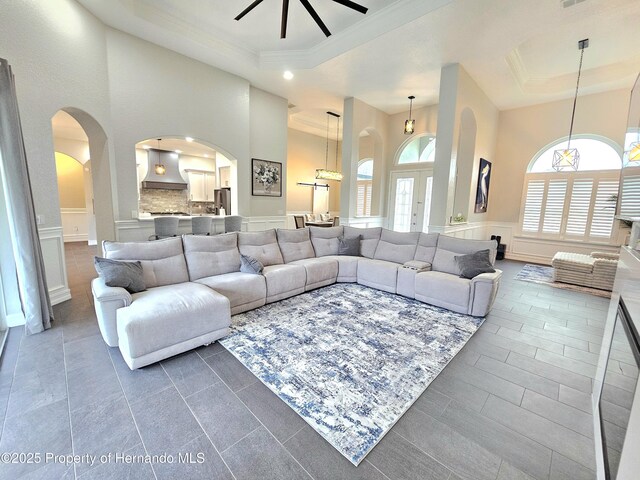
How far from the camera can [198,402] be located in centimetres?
189

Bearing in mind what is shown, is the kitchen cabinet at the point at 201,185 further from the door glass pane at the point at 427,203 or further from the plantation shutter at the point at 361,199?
the door glass pane at the point at 427,203

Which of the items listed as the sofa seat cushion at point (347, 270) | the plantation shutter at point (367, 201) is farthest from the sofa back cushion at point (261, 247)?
the plantation shutter at point (367, 201)

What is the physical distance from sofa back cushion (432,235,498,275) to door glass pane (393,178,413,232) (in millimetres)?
3545

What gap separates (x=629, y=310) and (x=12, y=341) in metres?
4.76

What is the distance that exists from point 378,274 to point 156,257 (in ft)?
10.1

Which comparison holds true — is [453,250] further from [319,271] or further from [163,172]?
[163,172]

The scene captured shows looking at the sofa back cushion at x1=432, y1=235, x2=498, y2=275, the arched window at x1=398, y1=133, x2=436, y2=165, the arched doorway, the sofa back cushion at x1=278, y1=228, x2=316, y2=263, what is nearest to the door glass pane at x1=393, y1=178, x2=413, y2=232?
the arched window at x1=398, y1=133, x2=436, y2=165

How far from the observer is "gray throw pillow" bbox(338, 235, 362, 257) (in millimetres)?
4941

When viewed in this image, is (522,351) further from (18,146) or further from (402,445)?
(18,146)

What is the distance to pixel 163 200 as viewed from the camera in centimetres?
952

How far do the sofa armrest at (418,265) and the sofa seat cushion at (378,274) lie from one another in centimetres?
16

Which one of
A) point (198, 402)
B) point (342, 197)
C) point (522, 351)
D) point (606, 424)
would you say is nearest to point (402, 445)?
point (606, 424)

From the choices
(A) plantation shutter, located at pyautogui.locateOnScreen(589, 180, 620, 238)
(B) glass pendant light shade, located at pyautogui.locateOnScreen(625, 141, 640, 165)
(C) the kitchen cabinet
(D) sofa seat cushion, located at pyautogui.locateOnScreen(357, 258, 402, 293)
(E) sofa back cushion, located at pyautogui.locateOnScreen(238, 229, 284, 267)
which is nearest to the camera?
(B) glass pendant light shade, located at pyautogui.locateOnScreen(625, 141, 640, 165)

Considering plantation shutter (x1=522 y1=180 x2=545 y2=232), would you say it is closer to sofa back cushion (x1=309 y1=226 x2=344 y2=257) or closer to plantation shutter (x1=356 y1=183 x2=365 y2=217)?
plantation shutter (x1=356 y1=183 x2=365 y2=217)
